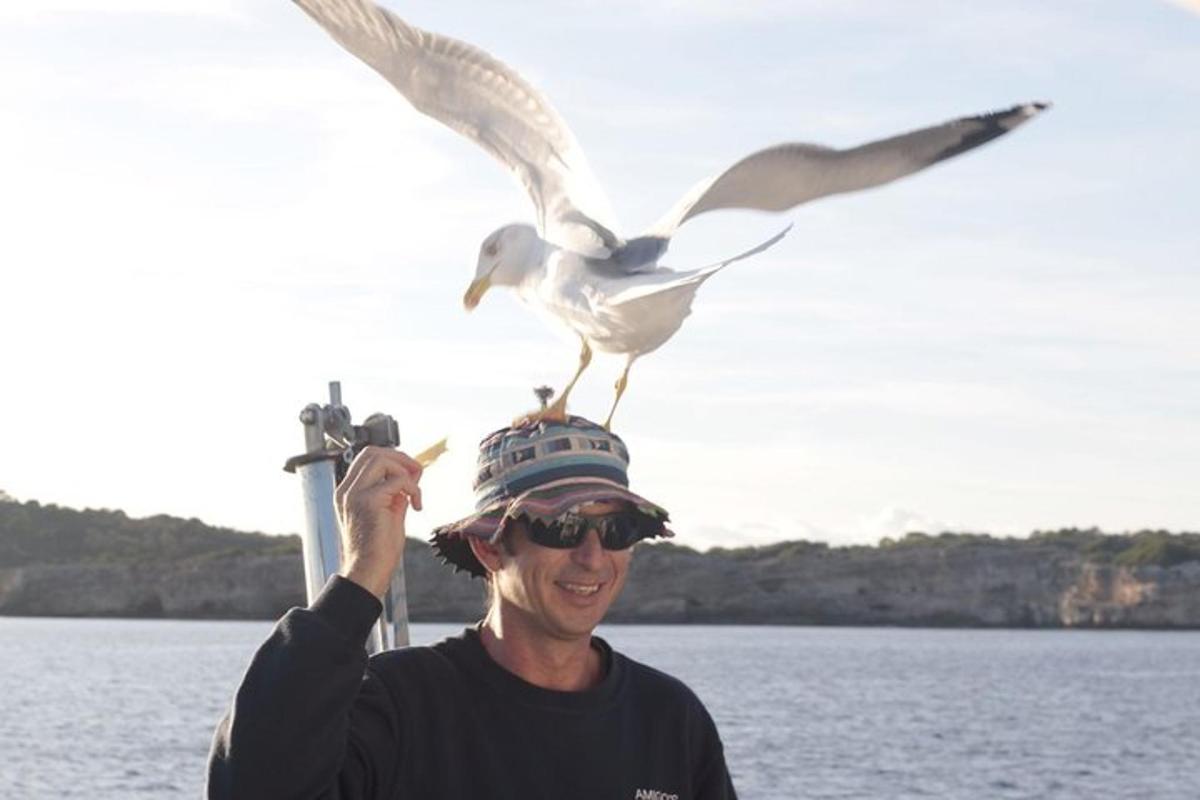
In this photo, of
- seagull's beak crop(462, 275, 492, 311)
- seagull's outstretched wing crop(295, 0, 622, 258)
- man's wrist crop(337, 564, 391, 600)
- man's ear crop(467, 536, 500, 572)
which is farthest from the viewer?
seagull's outstretched wing crop(295, 0, 622, 258)

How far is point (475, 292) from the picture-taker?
3.61 m

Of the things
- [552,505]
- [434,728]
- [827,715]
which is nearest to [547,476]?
[552,505]

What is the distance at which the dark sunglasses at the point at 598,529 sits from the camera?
10.3 ft

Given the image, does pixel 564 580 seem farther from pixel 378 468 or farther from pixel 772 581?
pixel 772 581

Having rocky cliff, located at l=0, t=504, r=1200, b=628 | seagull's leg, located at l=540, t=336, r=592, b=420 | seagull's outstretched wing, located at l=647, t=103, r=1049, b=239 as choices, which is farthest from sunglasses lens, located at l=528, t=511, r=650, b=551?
rocky cliff, located at l=0, t=504, r=1200, b=628

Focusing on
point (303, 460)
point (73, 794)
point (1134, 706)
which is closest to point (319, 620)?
point (303, 460)

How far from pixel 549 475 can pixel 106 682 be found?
62373 millimetres

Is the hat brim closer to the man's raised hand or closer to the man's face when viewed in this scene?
the man's face

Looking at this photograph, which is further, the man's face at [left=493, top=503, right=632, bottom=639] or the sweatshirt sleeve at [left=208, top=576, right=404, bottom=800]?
the man's face at [left=493, top=503, right=632, bottom=639]

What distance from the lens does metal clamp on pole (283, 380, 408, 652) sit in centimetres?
Answer: 338

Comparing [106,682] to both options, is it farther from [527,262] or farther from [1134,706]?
[527,262]

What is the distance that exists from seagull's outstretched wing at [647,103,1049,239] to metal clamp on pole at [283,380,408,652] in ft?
2.49

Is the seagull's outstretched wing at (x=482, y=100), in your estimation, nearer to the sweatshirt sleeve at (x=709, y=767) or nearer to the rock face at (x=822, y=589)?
the sweatshirt sleeve at (x=709, y=767)

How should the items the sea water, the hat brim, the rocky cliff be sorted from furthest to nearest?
the rocky cliff
the sea water
the hat brim
